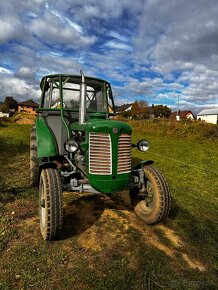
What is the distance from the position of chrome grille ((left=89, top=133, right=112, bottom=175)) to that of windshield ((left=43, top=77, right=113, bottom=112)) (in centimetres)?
164

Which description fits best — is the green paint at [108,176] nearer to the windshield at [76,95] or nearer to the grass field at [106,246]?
the grass field at [106,246]

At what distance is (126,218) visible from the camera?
4.68m

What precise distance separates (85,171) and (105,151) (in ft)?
1.71

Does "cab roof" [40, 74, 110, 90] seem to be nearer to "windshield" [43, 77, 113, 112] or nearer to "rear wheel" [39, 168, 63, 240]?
"windshield" [43, 77, 113, 112]

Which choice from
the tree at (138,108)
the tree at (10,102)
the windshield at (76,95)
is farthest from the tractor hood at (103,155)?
the tree at (10,102)

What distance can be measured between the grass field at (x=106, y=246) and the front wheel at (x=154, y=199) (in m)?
0.19

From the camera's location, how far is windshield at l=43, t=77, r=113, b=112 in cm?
527

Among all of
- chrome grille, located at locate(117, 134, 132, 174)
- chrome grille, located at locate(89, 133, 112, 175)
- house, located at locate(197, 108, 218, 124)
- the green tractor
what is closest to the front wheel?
the green tractor

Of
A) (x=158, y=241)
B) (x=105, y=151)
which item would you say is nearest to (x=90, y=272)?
(x=158, y=241)

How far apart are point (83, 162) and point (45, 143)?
0.97 meters

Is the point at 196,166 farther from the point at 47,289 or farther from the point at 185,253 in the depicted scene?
the point at 47,289

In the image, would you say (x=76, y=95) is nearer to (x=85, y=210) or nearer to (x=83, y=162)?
(x=83, y=162)

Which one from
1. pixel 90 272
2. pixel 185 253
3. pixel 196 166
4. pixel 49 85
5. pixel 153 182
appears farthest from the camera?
pixel 196 166

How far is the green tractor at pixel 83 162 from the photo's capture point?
3.83 meters
